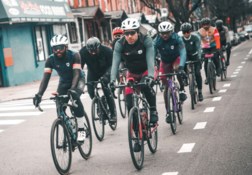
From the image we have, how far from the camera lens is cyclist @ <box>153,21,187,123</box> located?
10133 millimetres

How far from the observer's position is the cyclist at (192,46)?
12.8 metres

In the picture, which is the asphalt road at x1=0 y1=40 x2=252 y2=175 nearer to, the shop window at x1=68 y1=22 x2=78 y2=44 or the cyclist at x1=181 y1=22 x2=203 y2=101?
the cyclist at x1=181 y1=22 x2=203 y2=101

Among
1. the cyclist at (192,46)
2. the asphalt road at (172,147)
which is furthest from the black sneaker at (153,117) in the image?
the cyclist at (192,46)

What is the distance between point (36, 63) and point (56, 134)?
1012 inches

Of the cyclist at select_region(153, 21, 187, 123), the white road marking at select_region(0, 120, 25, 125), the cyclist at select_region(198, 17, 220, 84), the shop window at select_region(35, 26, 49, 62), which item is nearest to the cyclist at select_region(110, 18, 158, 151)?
the cyclist at select_region(153, 21, 187, 123)

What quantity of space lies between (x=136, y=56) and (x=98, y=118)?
215 centimetres

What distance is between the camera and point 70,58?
8164mm

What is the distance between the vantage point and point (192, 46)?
13188 millimetres

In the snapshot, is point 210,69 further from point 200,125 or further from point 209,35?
point 200,125

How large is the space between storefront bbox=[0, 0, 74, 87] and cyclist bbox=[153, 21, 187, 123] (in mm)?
17302

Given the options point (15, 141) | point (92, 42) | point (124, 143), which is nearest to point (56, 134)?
point (124, 143)

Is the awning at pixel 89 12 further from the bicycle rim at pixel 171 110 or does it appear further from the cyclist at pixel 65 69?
the cyclist at pixel 65 69

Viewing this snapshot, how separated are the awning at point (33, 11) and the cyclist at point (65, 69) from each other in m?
19.5

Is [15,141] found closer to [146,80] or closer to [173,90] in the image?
[173,90]
